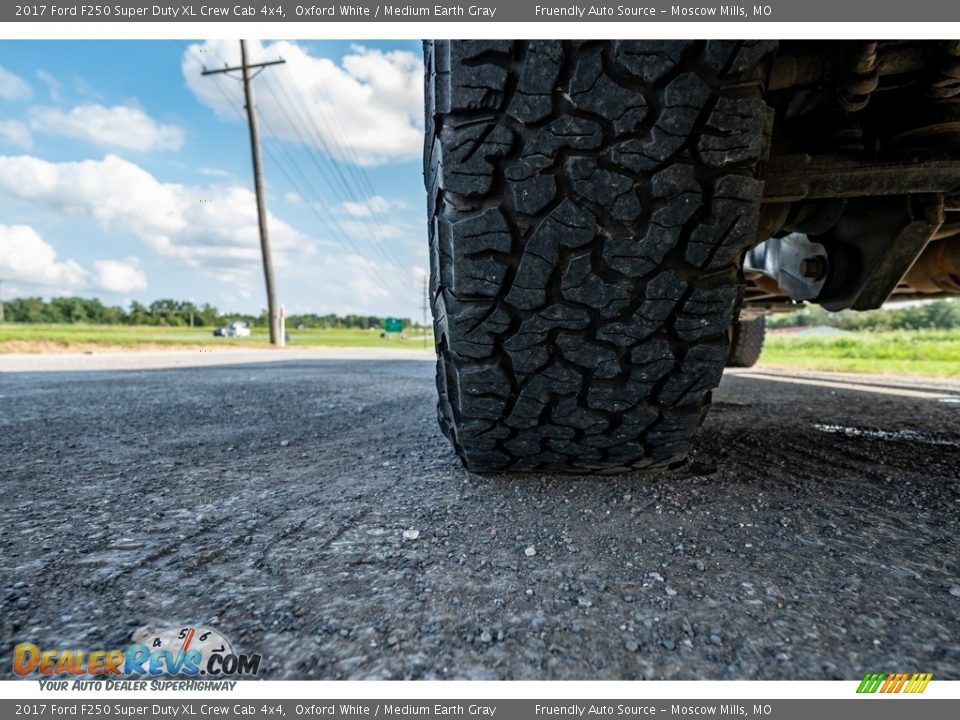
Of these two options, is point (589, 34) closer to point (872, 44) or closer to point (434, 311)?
point (872, 44)

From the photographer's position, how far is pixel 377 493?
1.06m

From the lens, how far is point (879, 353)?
267 inches

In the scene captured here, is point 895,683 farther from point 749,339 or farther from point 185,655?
point 749,339

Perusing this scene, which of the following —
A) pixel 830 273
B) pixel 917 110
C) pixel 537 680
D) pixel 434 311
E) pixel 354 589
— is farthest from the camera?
pixel 830 273

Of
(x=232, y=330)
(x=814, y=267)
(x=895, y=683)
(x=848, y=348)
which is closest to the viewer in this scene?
(x=895, y=683)

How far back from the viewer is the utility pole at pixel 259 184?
12.4 metres

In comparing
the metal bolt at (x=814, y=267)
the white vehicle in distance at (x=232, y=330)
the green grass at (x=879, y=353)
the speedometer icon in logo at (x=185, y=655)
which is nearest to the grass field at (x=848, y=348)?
the green grass at (x=879, y=353)

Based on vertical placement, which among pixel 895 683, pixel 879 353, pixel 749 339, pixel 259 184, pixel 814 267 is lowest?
pixel 879 353

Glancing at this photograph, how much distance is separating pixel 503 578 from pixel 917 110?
1158 millimetres

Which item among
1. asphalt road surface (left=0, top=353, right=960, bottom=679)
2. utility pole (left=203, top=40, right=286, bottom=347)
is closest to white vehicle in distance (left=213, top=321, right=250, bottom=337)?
utility pole (left=203, top=40, right=286, bottom=347)

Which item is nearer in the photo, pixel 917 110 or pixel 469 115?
pixel 469 115

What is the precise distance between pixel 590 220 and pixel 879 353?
8064mm

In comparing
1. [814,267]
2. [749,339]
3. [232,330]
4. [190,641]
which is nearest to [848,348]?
[749,339]
